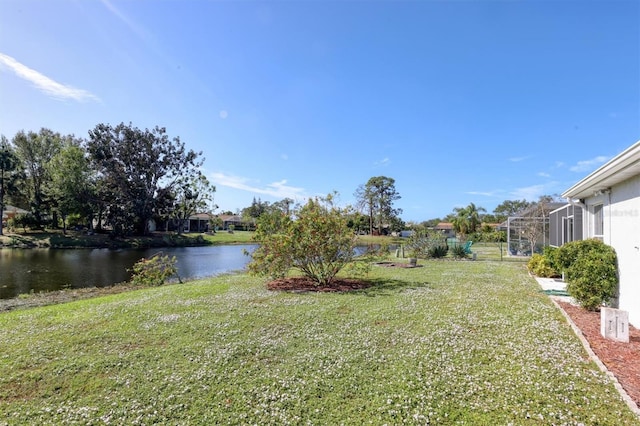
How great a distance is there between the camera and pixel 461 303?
8.06m

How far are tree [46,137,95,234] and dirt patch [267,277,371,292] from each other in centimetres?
3713

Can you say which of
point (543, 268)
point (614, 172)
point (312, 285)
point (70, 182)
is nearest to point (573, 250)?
point (614, 172)

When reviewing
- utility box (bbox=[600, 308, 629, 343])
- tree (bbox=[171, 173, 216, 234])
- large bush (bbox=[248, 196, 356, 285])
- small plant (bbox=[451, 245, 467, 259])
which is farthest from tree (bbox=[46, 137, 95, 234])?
utility box (bbox=[600, 308, 629, 343])

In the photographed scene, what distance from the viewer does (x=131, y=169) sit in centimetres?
4216

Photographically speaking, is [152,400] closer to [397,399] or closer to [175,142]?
[397,399]

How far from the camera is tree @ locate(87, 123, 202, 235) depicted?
40.4m

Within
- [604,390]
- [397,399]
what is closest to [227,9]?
[397,399]

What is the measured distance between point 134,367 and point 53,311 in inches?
228

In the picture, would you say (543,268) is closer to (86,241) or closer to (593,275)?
(593,275)

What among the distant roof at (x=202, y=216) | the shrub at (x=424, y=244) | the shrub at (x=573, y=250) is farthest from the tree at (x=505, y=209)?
the shrub at (x=573, y=250)

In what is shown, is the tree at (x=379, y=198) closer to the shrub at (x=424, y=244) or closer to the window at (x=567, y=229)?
the shrub at (x=424, y=244)

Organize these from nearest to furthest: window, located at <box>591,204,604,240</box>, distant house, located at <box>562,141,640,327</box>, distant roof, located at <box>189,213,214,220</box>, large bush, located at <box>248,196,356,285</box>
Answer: distant house, located at <box>562,141,640,327</box> → window, located at <box>591,204,604,240</box> → large bush, located at <box>248,196,356,285</box> → distant roof, located at <box>189,213,214,220</box>

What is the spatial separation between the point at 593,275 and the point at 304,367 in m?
6.38

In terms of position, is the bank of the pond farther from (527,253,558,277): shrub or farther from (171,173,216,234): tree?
(527,253,558,277): shrub
